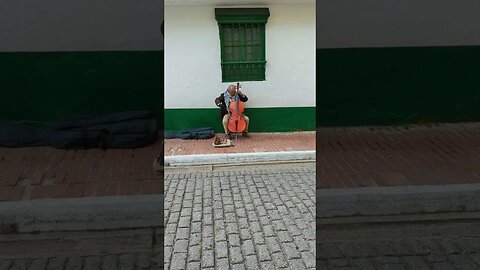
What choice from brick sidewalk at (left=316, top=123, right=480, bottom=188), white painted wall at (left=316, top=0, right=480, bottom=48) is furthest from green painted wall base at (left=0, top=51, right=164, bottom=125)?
brick sidewalk at (left=316, top=123, right=480, bottom=188)

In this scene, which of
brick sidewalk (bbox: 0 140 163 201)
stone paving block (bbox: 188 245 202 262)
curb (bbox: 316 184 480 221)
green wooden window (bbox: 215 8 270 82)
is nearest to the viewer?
brick sidewalk (bbox: 0 140 163 201)

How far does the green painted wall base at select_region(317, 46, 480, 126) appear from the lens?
222cm

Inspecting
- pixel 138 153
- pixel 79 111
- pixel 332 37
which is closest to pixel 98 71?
pixel 79 111

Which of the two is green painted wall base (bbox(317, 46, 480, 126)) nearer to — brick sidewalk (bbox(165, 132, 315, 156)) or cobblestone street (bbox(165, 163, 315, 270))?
cobblestone street (bbox(165, 163, 315, 270))

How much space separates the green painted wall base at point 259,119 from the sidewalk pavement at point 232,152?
0.58ft

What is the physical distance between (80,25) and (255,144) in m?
3.67

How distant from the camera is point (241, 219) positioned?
3238 millimetres

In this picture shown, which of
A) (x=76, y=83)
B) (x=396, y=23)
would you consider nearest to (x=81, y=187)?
(x=76, y=83)

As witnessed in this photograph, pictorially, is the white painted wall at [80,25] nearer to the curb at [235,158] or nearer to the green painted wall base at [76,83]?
the green painted wall base at [76,83]

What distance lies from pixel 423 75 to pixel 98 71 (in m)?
1.79

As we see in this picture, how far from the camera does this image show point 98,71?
1723mm

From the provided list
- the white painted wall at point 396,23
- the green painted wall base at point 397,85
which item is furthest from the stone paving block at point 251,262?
the white painted wall at point 396,23

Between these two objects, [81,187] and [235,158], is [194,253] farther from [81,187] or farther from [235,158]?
[235,158]

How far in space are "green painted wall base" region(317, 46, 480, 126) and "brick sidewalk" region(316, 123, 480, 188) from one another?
101 millimetres
